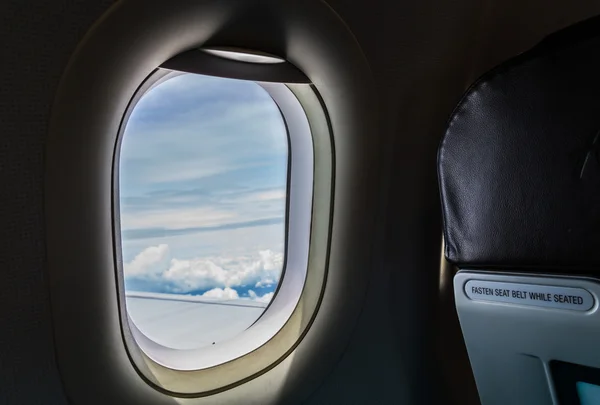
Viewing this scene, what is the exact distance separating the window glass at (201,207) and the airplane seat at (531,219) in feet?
1.96

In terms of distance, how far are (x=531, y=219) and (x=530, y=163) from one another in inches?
4.2

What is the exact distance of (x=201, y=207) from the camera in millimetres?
1692

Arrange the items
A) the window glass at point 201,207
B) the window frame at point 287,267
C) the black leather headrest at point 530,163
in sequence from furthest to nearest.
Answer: the window frame at point 287,267
the window glass at point 201,207
the black leather headrest at point 530,163

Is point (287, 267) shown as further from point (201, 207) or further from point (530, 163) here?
point (530, 163)

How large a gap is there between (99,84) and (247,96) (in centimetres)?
55

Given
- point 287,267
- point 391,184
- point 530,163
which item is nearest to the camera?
point 530,163

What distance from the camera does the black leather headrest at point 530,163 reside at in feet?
3.54

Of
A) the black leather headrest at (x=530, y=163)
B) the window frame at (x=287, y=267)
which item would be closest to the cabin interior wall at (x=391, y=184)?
the window frame at (x=287, y=267)

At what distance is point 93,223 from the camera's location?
125 centimetres

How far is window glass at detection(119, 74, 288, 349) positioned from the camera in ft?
5.10

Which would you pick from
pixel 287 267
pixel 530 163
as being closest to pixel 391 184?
pixel 287 267

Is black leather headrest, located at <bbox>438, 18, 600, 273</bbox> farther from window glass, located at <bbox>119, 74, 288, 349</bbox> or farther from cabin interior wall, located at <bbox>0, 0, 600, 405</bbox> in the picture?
window glass, located at <bbox>119, 74, 288, 349</bbox>

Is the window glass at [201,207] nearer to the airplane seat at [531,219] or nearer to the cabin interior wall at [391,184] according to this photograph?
the cabin interior wall at [391,184]

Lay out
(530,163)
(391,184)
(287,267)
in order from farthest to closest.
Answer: (287,267) < (391,184) < (530,163)
